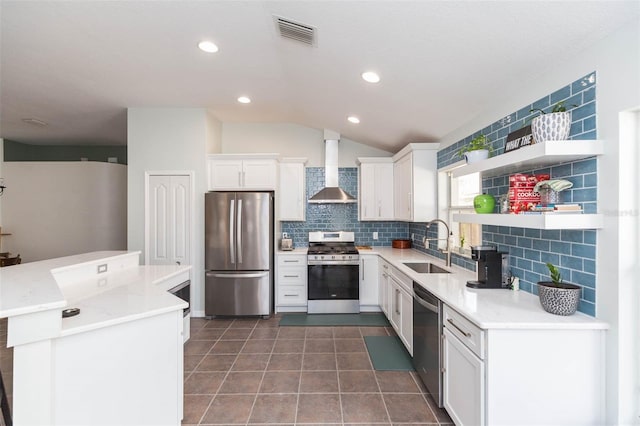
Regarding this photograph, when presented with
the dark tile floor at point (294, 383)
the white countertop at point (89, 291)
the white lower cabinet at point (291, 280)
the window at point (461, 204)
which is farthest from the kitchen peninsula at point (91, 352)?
the window at point (461, 204)

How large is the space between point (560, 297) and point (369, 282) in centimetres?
270

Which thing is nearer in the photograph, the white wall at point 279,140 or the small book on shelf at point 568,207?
the small book on shelf at point 568,207

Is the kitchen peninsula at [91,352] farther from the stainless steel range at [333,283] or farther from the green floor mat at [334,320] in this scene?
the stainless steel range at [333,283]

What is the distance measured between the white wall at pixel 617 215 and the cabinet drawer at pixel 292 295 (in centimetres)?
321

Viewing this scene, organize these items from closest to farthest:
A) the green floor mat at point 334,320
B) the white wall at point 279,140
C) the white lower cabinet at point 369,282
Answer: the green floor mat at point 334,320
the white lower cabinet at point 369,282
the white wall at point 279,140

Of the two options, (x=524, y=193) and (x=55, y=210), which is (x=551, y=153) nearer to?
(x=524, y=193)

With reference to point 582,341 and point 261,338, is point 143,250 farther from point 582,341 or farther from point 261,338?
point 582,341

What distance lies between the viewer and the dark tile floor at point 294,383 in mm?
2057

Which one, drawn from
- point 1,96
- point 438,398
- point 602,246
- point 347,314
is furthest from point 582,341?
point 1,96

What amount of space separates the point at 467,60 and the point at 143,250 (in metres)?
4.33

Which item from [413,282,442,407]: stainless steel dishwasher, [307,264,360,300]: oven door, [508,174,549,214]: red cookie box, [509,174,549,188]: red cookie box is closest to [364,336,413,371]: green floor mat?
[413,282,442,407]: stainless steel dishwasher

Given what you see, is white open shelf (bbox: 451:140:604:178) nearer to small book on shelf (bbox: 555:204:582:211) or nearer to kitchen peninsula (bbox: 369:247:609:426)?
small book on shelf (bbox: 555:204:582:211)

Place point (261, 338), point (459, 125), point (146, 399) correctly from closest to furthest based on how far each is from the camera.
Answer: point (146, 399), point (459, 125), point (261, 338)

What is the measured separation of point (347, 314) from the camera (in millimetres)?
4051
